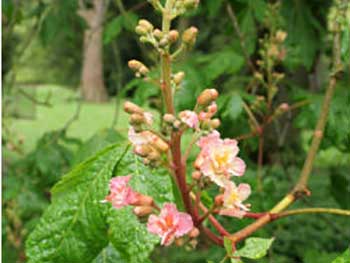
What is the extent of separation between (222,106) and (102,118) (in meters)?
17.6

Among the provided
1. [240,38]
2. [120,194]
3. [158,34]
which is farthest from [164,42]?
[240,38]

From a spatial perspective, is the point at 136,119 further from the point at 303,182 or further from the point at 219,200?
the point at 303,182

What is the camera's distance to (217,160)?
1.09 meters

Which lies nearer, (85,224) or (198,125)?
(198,125)

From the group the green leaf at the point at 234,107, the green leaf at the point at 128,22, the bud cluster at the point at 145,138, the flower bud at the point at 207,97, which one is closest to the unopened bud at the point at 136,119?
the bud cluster at the point at 145,138

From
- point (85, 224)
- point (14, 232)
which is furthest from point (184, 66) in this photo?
point (85, 224)

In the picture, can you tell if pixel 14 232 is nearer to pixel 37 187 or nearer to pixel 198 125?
pixel 37 187

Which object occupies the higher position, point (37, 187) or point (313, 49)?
point (313, 49)

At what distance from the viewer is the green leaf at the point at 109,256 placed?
1.30 meters

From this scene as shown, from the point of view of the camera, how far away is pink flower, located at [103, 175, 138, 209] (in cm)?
114

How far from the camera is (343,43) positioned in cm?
180

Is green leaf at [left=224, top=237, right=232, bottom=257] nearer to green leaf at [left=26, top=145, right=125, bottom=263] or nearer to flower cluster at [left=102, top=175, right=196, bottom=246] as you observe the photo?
flower cluster at [left=102, top=175, right=196, bottom=246]

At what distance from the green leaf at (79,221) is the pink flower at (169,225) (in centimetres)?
16

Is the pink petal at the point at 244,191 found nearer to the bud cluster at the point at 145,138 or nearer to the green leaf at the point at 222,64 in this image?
the bud cluster at the point at 145,138
